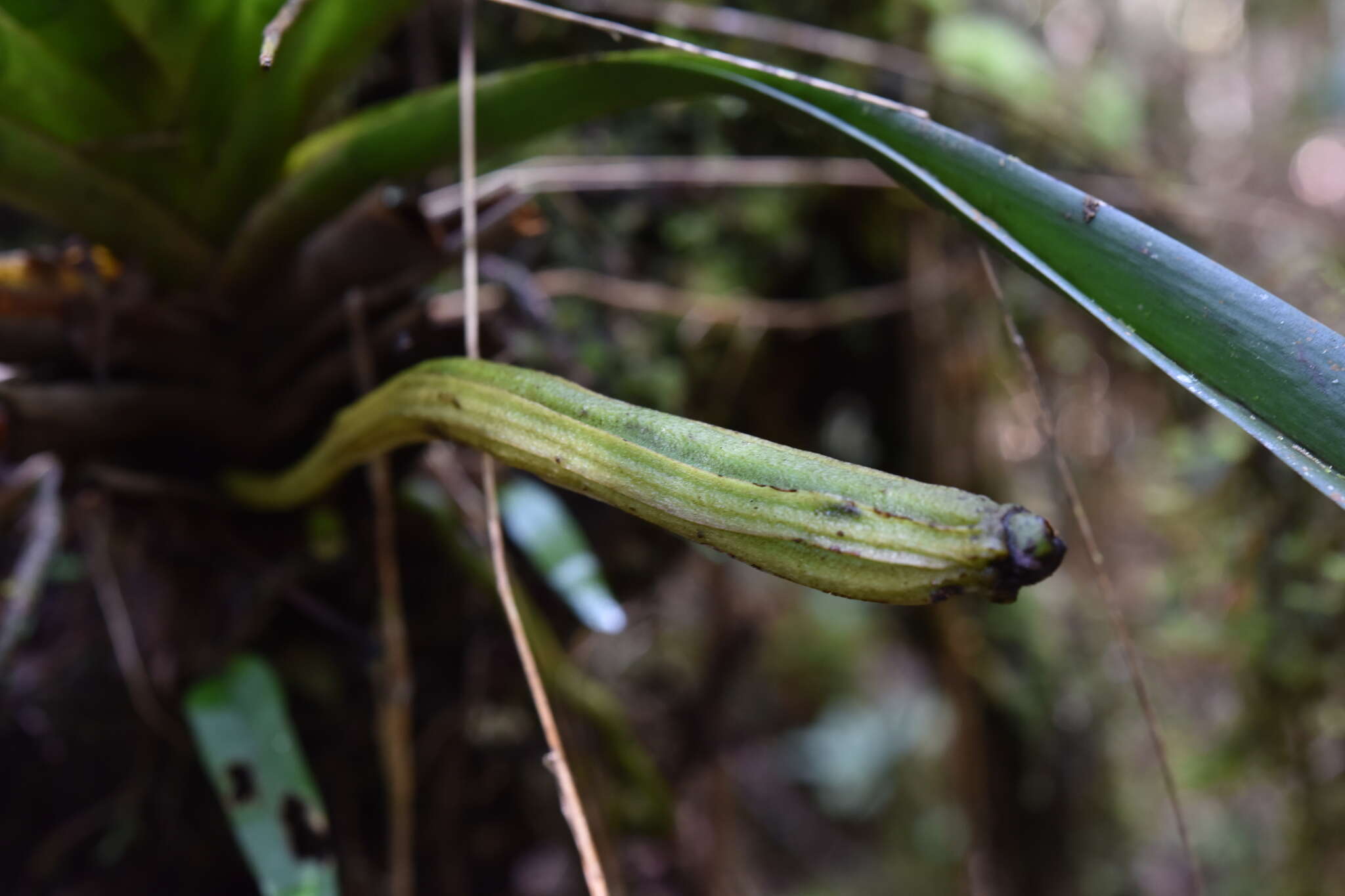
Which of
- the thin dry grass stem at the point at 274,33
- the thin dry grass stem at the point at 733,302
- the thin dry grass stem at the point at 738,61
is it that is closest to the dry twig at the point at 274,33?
the thin dry grass stem at the point at 274,33

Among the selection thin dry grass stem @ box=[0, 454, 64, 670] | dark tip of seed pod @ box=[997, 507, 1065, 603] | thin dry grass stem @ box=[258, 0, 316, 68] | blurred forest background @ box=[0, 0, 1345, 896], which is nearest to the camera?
dark tip of seed pod @ box=[997, 507, 1065, 603]

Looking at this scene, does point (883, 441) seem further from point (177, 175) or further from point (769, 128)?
point (177, 175)

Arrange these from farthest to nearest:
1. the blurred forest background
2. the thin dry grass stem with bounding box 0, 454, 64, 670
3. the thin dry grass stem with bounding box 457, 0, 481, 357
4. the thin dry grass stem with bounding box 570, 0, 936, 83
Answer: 1. the thin dry grass stem with bounding box 570, 0, 936, 83
2. the blurred forest background
3. the thin dry grass stem with bounding box 0, 454, 64, 670
4. the thin dry grass stem with bounding box 457, 0, 481, 357

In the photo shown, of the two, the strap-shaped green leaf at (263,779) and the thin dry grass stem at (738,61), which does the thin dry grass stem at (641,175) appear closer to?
the thin dry grass stem at (738,61)

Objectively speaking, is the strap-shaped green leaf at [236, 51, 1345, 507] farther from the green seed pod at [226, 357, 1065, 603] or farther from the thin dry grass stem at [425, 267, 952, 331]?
the thin dry grass stem at [425, 267, 952, 331]

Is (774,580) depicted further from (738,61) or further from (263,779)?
(738,61)

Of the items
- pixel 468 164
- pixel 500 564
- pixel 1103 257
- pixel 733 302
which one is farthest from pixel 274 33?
pixel 733 302

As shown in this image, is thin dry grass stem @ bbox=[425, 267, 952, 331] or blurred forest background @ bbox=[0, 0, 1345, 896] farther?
thin dry grass stem @ bbox=[425, 267, 952, 331]

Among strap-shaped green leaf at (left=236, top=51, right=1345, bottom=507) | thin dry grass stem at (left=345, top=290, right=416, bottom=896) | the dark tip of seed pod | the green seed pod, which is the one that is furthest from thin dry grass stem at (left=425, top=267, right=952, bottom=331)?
the dark tip of seed pod
